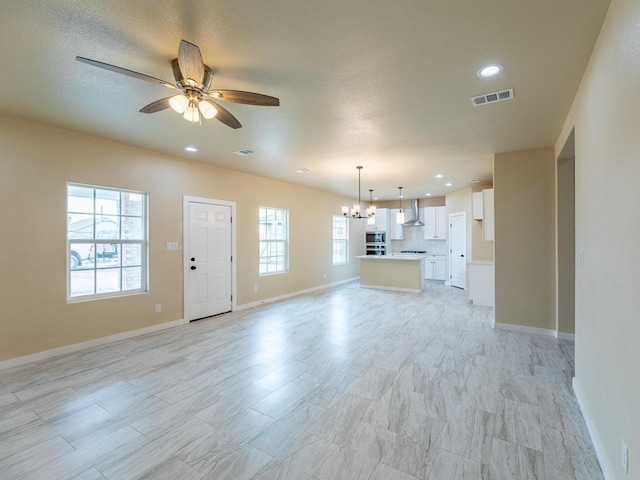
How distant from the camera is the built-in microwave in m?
10.3

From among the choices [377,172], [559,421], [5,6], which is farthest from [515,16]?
[377,172]

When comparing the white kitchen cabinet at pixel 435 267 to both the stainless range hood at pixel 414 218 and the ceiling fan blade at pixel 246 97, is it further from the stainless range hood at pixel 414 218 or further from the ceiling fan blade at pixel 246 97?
the ceiling fan blade at pixel 246 97

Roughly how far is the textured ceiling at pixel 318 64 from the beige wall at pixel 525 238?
1.56 feet

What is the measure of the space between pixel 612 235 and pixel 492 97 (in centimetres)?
174

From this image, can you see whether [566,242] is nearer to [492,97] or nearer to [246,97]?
[492,97]

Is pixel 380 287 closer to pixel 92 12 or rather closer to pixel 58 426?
pixel 58 426

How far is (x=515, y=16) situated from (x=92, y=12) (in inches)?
99.6

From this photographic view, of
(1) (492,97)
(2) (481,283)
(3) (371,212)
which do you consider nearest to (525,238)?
(2) (481,283)

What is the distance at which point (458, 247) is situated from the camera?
8.40 m

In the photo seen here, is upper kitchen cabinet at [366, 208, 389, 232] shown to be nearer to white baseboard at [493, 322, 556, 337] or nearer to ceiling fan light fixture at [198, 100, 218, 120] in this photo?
white baseboard at [493, 322, 556, 337]

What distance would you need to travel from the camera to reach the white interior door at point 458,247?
26.6 feet

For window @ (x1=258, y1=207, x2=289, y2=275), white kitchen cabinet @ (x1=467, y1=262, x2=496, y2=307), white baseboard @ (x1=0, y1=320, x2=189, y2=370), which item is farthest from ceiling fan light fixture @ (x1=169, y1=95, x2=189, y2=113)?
white kitchen cabinet @ (x1=467, y1=262, x2=496, y2=307)

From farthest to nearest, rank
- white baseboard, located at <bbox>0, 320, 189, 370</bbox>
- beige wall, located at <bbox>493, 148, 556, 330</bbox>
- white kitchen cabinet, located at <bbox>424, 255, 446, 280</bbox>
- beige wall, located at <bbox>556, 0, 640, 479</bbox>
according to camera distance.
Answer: white kitchen cabinet, located at <bbox>424, 255, 446, 280</bbox>
beige wall, located at <bbox>493, 148, 556, 330</bbox>
white baseboard, located at <bbox>0, 320, 189, 370</bbox>
beige wall, located at <bbox>556, 0, 640, 479</bbox>

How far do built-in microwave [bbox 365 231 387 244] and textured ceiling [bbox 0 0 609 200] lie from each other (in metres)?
6.22
